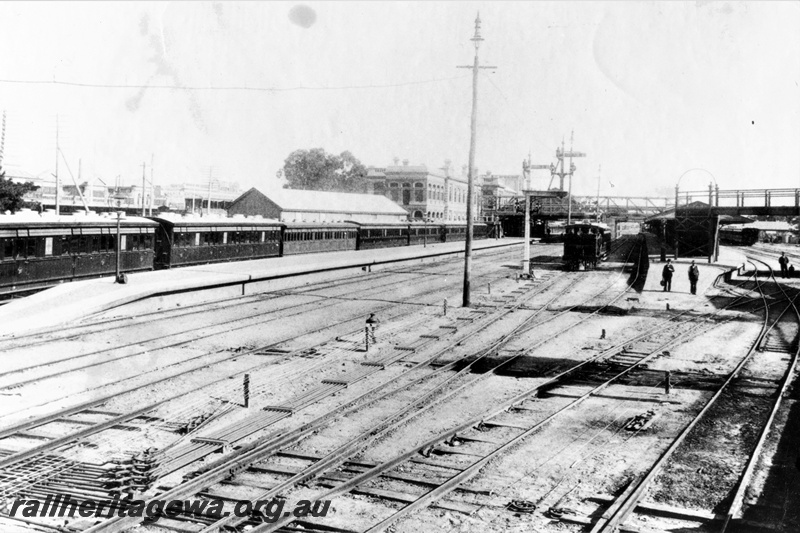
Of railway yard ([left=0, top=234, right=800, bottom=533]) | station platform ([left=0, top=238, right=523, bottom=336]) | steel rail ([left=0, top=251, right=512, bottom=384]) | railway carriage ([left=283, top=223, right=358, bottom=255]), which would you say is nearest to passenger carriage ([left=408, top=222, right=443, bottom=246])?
railway carriage ([left=283, top=223, right=358, bottom=255])

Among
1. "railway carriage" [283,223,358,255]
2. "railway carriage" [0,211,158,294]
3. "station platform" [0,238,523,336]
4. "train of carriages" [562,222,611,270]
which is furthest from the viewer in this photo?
"train of carriages" [562,222,611,270]

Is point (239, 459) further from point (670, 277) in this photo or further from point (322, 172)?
point (322, 172)

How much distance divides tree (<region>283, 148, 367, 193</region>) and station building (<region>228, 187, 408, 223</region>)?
1088 inches

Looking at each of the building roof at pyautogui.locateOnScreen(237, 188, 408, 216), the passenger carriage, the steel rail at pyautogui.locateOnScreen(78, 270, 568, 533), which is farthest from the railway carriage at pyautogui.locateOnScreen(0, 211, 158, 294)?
the passenger carriage

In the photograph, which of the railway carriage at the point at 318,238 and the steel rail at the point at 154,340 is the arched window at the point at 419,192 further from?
the steel rail at the point at 154,340

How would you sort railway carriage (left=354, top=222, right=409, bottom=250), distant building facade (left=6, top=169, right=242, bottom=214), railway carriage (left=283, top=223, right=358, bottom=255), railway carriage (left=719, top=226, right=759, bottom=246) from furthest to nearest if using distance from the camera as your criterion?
distant building facade (left=6, top=169, right=242, bottom=214), railway carriage (left=719, top=226, right=759, bottom=246), railway carriage (left=354, top=222, right=409, bottom=250), railway carriage (left=283, top=223, right=358, bottom=255)

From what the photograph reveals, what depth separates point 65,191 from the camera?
90.5m

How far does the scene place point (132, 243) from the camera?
28.0 meters

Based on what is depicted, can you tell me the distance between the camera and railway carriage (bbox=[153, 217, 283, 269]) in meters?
30.3

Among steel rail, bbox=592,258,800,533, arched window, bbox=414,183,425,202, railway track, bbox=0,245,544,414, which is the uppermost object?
arched window, bbox=414,183,425,202

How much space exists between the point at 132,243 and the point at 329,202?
4200 centimetres

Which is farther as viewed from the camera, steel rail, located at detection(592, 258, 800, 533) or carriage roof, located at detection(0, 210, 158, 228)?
carriage roof, located at detection(0, 210, 158, 228)

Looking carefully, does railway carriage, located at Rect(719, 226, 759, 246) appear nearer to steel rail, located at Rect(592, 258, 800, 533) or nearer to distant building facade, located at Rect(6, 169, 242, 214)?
distant building facade, located at Rect(6, 169, 242, 214)

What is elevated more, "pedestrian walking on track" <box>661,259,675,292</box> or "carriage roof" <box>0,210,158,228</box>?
"carriage roof" <box>0,210,158,228</box>
